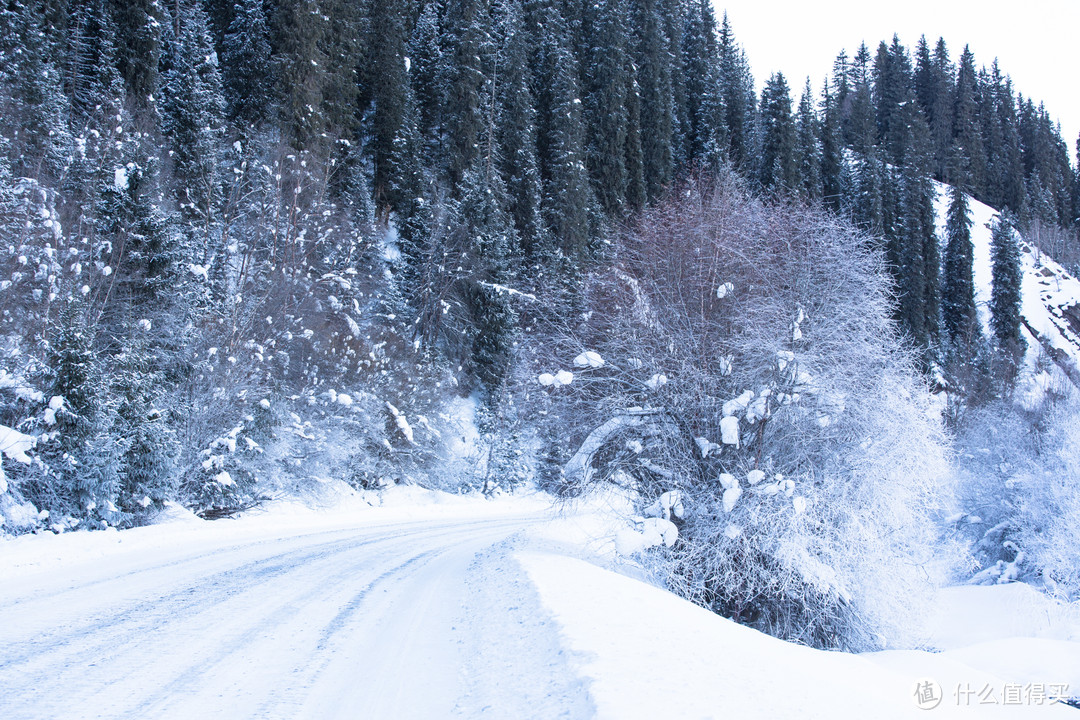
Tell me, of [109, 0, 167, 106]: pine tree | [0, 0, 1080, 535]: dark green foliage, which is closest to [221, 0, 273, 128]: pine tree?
[0, 0, 1080, 535]: dark green foliage

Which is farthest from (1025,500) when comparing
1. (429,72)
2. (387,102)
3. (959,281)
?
(959,281)

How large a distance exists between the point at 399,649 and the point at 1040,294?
90565 millimetres

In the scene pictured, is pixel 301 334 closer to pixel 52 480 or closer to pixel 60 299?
pixel 60 299

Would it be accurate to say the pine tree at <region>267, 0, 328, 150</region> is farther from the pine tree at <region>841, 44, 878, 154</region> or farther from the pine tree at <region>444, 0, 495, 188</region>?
the pine tree at <region>841, 44, 878, 154</region>

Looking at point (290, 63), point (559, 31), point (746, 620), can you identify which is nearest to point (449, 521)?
point (746, 620)

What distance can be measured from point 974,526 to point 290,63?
36333 mm

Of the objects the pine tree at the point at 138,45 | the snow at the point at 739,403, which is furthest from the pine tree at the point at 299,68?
the snow at the point at 739,403

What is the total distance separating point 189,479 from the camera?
16516mm

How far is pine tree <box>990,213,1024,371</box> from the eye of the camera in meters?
65.3

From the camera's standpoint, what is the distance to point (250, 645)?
19.1 feet

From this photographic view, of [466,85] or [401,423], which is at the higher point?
[466,85]

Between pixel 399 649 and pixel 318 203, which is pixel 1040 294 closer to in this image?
pixel 318 203

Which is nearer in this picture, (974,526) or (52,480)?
(52,480)

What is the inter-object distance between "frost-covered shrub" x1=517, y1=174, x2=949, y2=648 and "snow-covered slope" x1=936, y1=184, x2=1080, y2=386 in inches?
2435
